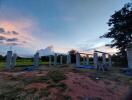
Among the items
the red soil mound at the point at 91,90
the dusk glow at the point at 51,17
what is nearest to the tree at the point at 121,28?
the dusk glow at the point at 51,17

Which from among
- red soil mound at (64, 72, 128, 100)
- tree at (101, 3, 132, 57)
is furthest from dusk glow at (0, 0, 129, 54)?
red soil mound at (64, 72, 128, 100)

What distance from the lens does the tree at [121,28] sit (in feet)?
70.1

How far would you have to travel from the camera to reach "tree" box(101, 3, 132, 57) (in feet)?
70.1

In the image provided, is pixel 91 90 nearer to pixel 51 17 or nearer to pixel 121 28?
pixel 51 17

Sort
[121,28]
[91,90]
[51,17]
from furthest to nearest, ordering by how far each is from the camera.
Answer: [121,28] < [51,17] < [91,90]

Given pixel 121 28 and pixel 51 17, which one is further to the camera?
pixel 121 28

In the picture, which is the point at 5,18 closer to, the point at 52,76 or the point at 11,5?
the point at 11,5

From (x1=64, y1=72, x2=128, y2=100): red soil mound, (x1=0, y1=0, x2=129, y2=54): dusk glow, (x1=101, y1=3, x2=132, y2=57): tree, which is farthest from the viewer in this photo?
(x1=101, y1=3, x2=132, y2=57): tree

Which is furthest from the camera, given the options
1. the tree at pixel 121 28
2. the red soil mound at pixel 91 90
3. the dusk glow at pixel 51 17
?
the tree at pixel 121 28

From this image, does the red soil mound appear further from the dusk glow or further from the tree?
the tree

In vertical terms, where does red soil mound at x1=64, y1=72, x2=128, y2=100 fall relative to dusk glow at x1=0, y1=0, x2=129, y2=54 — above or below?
below

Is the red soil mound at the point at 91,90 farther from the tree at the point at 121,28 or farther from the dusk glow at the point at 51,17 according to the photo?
the tree at the point at 121,28

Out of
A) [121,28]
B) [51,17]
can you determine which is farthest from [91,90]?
[121,28]

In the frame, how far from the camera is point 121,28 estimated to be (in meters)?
21.5
